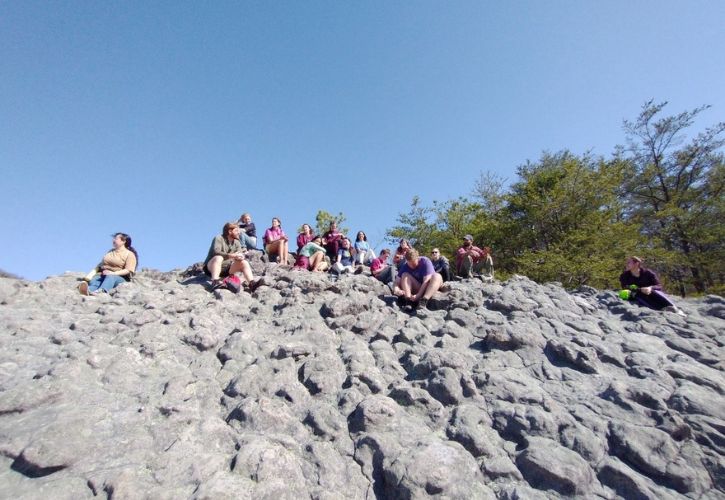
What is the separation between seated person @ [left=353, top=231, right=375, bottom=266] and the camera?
35.5 feet

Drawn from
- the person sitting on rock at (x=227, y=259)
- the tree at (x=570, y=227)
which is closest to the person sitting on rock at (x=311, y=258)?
Answer: the person sitting on rock at (x=227, y=259)

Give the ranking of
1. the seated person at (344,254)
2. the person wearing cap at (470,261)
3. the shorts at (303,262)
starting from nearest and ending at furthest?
the shorts at (303,262)
the seated person at (344,254)
the person wearing cap at (470,261)

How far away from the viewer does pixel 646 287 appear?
24.3ft

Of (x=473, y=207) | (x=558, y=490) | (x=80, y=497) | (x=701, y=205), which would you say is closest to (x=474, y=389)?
(x=558, y=490)

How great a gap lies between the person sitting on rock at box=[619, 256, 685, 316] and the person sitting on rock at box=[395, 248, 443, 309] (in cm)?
422

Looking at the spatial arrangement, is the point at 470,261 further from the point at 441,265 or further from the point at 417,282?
the point at 417,282

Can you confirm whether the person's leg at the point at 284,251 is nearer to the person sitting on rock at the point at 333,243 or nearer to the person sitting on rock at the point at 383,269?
the person sitting on rock at the point at 333,243

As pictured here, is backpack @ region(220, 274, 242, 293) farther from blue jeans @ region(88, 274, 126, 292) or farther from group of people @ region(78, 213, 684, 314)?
blue jeans @ region(88, 274, 126, 292)

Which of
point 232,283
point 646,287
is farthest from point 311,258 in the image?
point 646,287

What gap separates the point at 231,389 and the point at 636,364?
16.8 ft

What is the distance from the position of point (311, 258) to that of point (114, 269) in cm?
428

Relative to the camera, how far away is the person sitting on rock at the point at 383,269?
824cm

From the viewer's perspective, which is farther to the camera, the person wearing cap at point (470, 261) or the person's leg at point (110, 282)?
the person wearing cap at point (470, 261)

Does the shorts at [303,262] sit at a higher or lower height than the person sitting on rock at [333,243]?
lower
